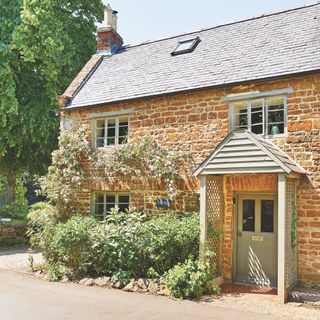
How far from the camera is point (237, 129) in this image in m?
9.34

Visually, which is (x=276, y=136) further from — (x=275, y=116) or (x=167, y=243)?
(x=167, y=243)

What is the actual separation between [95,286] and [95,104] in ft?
19.9

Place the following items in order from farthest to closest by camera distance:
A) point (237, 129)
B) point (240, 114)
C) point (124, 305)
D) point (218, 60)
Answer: point (218, 60) < point (240, 114) < point (237, 129) < point (124, 305)

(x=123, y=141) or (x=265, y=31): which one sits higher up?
(x=265, y=31)

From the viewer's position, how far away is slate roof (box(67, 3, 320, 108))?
34.1ft

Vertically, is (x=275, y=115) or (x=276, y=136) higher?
(x=275, y=115)

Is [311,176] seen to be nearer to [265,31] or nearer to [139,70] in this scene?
[265,31]

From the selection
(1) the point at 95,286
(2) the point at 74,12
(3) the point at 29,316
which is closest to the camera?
(3) the point at 29,316

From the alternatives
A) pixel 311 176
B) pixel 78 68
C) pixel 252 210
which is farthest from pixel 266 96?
pixel 78 68

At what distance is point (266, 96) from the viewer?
33.0ft

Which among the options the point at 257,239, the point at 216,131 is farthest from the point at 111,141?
the point at 257,239

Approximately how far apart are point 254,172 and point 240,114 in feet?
7.90

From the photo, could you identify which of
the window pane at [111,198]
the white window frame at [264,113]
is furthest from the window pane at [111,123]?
the white window frame at [264,113]

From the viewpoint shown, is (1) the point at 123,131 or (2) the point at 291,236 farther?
(1) the point at 123,131
